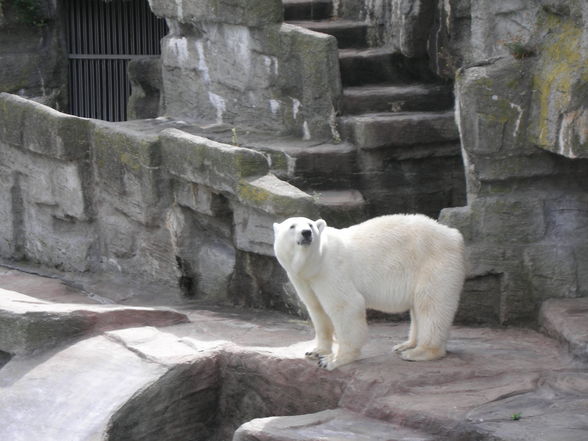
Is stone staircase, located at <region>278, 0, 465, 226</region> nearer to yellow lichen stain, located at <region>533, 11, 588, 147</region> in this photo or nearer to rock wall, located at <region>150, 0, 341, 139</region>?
rock wall, located at <region>150, 0, 341, 139</region>

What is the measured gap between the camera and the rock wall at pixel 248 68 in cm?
1020

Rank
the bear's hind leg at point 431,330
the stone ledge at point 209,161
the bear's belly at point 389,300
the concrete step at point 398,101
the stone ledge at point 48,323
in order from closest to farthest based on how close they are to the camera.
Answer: the bear's hind leg at point 431,330, the bear's belly at point 389,300, the stone ledge at point 48,323, the stone ledge at point 209,161, the concrete step at point 398,101

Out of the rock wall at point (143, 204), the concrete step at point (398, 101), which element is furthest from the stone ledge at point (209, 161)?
the concrete step at point (398, 101)

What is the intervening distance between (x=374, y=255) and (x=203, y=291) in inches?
123

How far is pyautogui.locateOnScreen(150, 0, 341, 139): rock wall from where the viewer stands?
1020cm

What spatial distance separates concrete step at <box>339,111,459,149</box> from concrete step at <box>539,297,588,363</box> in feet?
7.85

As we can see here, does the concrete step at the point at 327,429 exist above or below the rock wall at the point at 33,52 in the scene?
below

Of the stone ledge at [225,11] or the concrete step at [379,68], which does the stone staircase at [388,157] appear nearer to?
the concrete step at [379,68]

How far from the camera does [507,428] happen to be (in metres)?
5.99

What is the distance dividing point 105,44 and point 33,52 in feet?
3.11

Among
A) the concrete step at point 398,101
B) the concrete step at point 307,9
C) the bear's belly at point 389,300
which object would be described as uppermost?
the concrete step at point 307,9

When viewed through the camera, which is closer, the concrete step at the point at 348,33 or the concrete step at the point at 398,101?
the concrete step at the point at 398,101

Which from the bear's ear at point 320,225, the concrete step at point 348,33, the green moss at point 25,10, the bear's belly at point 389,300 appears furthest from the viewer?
the green moss at point 25,10

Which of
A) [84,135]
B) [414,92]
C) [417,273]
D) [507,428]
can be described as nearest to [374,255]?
[417,273]
